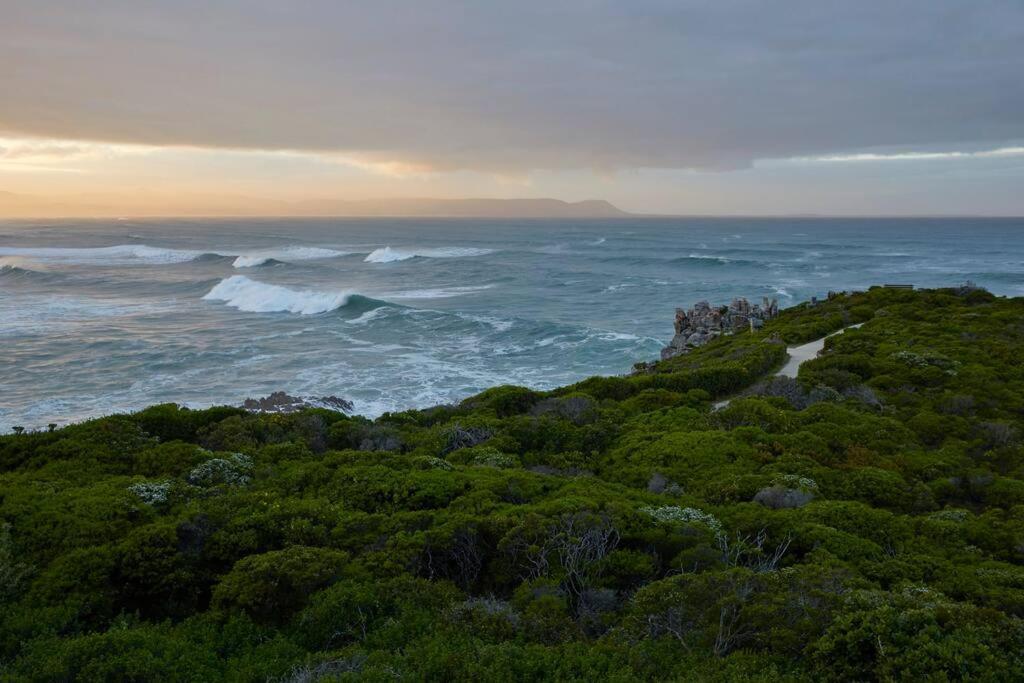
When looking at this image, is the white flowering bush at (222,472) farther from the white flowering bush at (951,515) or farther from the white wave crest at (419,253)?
the white wave crest at (419,253)

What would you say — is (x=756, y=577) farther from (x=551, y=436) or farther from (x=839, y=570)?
(x=551, y=436)

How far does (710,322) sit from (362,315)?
2078 centimetres

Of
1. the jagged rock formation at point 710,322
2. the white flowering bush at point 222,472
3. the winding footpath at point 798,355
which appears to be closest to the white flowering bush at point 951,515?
the winding footpath at point 798,355

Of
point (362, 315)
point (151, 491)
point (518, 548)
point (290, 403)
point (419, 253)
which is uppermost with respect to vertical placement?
point (419, 253)

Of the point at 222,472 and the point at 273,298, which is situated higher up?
the point at 273,298

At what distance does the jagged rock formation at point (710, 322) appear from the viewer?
25547mm

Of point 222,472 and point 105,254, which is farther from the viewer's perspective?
point 105,254

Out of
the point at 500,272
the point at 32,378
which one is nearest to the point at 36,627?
the point at 32,378

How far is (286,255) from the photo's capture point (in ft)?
282

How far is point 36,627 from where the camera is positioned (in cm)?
539

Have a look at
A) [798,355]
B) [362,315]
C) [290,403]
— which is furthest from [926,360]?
[362,315]

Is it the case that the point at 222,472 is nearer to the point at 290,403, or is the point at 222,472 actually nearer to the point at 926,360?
the point at 290,403

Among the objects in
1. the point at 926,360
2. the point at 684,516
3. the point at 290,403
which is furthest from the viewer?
the point at 290,403

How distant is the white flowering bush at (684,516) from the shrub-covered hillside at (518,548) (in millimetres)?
65
